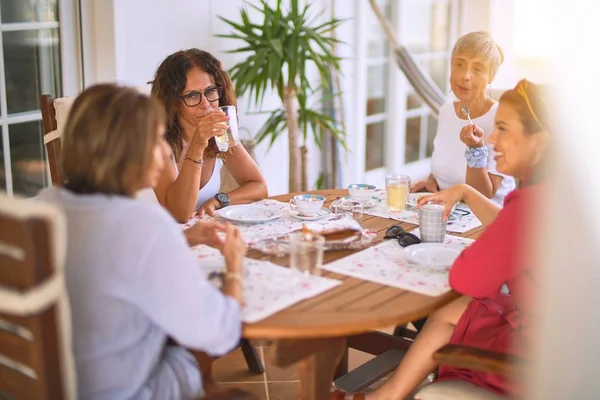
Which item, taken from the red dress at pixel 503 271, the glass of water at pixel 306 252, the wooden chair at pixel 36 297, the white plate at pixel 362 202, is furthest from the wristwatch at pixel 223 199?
the wooden chair at pixel 36 297

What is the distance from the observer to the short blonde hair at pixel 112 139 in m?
1.50

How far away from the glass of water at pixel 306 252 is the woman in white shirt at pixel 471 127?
102 centimetres

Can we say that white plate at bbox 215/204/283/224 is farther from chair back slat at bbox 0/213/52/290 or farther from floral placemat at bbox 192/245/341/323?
chair back slat at bbox 0/213/52/290

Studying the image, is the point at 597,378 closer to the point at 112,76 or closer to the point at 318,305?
the point at 318,305

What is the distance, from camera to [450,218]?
2443 mm

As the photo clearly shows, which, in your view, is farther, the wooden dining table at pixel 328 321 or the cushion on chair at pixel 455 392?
the cushion on chair at pixel 455 392

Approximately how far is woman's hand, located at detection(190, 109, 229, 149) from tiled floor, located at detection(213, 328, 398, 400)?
0.98 metres

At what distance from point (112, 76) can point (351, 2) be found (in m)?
2.06

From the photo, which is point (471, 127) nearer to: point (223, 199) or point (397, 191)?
point (397, 191)

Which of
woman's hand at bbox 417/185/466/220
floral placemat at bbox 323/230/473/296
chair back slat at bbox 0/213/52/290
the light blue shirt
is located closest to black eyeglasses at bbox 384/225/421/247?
floral placemat at bbox 323/230/473/296

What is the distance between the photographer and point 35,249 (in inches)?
51.3

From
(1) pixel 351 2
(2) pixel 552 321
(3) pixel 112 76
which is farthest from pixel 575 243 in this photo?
(1) pixel 351 2

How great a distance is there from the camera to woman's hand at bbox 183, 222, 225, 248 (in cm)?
200

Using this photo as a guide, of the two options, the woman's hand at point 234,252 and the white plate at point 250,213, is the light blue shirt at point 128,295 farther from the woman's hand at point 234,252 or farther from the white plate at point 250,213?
the white plate at point 250,213
